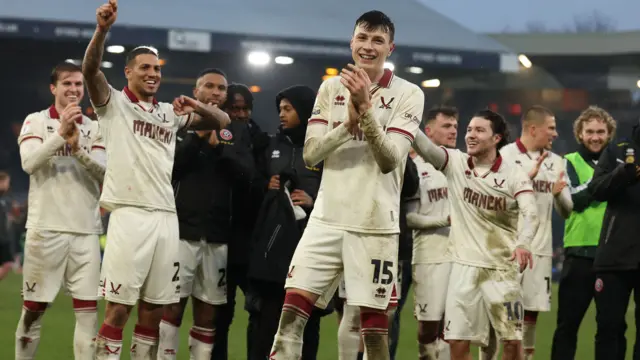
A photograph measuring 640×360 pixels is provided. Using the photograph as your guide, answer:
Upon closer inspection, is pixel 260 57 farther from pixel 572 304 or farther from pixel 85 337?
pixel 85 337

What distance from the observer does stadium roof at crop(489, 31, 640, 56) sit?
3466 centimetres

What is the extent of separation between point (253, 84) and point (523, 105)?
9.84m

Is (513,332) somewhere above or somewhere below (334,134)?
below

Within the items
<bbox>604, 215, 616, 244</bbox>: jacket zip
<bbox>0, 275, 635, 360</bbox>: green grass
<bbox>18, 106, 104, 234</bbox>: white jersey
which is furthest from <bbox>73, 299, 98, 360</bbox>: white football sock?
<bbox>604, 215, 616, 244</bbox>: jacket zip

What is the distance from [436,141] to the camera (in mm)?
8750

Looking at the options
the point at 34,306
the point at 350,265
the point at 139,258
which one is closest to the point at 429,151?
the point at 350,265

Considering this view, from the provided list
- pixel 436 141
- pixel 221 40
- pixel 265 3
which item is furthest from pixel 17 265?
pixel 436 141

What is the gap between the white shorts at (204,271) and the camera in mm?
7723

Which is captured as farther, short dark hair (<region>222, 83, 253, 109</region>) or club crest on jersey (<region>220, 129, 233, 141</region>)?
short dark hair (<region>222, 83, 253, 109</region>)

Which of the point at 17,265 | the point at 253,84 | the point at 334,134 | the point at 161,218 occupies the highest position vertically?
the point at 253,84

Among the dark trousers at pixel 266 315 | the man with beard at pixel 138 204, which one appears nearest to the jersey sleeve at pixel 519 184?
the dark trousers at pixel 266 315

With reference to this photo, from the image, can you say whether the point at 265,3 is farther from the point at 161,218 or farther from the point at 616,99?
the point at 161,218

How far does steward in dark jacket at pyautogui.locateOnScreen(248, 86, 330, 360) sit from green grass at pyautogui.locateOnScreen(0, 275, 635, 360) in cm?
229

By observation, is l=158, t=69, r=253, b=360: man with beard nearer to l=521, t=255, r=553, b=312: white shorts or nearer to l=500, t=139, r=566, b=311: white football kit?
l=500, t=139, r=566, b=311: white football kit
